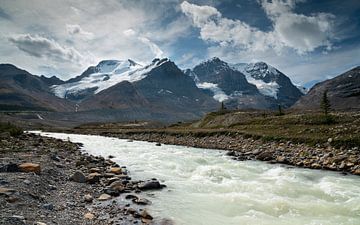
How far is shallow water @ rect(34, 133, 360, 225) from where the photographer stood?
13992mm

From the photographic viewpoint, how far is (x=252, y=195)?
17484 mm

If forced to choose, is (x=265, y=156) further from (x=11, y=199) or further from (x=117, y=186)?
(x=11, y=199)

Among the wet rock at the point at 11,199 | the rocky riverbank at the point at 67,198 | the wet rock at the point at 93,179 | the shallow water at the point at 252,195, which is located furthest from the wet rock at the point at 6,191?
the shallow water at the point at 252,195

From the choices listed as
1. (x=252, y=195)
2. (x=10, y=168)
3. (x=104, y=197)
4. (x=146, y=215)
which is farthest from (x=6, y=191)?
(x=252, y=195)

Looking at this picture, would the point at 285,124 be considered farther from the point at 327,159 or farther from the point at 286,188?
the point at 286,188

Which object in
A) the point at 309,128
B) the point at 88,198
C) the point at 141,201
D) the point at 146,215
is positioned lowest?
the point at 146,215

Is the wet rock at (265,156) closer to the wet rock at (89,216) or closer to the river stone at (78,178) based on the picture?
the river stone at (78,178)

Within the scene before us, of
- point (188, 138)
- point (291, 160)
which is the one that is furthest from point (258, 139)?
point (188, 138)

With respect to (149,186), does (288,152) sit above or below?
above

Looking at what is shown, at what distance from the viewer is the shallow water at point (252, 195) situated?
45.9ft

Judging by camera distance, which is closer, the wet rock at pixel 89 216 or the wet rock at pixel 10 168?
the wet rock at pixel 89 216

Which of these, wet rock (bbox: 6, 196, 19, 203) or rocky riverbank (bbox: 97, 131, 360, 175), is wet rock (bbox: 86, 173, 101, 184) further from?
rocky riverbank (bbox: 97, 131, 360, 175)

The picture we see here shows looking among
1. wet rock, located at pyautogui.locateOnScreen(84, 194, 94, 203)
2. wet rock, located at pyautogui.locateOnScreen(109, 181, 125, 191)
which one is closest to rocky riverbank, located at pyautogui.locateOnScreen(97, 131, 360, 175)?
wet rock, located at pyautogui.locateOnScreen(109, 181, 125, 191)

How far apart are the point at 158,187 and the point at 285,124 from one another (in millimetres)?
40926
